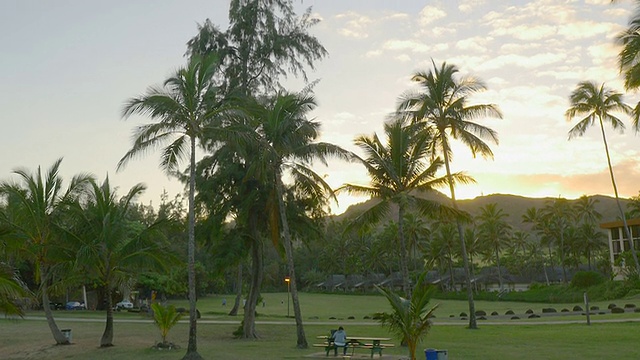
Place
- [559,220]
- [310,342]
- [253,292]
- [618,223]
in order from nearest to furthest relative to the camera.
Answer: [310,342], [253,292], [618,223], [559,220]

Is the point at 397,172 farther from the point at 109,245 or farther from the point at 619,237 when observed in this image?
the point at 619,237

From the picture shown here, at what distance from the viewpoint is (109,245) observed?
89.7ft

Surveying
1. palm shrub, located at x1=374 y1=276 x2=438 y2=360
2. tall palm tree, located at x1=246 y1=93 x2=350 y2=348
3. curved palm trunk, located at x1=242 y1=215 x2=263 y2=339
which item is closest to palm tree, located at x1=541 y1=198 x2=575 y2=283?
curved palm trunk, located at x1=242 y1=215 x2=263 y2=339

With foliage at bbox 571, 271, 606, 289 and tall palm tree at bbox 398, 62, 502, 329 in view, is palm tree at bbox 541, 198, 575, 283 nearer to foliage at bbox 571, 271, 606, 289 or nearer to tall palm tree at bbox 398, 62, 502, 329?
foliage at bbox 571, 271, 606, 289

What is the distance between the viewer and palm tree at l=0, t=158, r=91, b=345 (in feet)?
90.3

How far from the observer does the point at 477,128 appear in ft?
110

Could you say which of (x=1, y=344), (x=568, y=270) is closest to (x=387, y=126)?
(x=1, y=344)

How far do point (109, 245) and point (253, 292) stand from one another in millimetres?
9346

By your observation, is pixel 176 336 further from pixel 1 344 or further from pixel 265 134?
pixel 265 134

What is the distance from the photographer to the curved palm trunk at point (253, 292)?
105 feet

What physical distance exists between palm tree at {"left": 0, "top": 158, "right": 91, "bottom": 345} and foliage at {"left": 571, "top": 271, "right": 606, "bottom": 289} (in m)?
58.5

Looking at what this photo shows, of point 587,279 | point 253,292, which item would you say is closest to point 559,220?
point 587,279

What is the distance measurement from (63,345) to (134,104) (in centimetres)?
1296

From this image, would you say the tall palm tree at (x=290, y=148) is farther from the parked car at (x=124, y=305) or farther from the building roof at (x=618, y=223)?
the building roof at (x=618, y=223)
